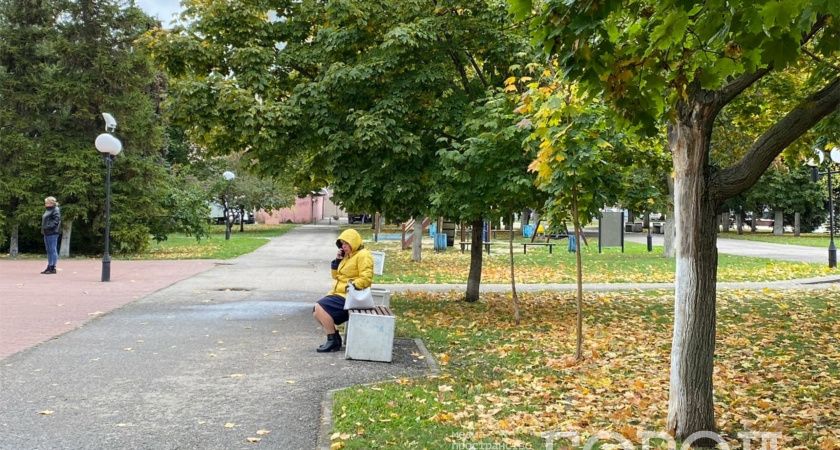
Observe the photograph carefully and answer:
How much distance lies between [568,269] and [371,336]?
1403cm

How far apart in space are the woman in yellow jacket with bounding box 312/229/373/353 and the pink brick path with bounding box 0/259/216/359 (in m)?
3.49

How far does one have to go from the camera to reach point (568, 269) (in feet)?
67.5

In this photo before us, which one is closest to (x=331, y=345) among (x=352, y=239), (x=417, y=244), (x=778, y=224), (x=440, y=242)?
(x=352, y=239)

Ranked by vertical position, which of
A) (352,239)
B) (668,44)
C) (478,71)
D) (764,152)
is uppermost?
(478,71)

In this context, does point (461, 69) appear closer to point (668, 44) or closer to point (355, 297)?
point (355, 297)

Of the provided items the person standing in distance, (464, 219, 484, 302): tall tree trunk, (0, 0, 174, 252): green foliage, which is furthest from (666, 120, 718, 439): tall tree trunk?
(0, 0, 174, 252): green foliage

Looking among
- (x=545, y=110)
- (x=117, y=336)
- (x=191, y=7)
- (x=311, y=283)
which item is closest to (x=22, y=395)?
(x=117, y=336)

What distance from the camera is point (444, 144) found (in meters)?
11.0

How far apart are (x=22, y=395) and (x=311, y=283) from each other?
394 inches

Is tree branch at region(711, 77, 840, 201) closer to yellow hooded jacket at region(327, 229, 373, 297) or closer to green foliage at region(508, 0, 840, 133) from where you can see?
green foliage at region(508, 0, 840, 133)

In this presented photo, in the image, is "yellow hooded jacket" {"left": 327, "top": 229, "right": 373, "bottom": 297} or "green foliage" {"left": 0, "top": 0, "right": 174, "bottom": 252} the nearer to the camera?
"yellow hooded jacket" {"left": 327, "top": 229, "right": 373, "bottom": 297}

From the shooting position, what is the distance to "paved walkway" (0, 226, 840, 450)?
16.5 ft

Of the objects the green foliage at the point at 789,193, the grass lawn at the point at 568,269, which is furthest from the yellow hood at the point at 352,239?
the green foliage at the point at 789,193

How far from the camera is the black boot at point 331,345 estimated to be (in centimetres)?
798
